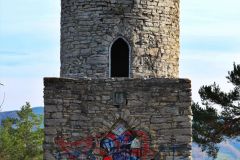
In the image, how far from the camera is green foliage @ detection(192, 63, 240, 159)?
19406mm

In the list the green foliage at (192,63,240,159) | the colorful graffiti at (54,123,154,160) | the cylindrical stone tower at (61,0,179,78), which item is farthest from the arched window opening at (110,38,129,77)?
the green foliage at (192,63,240,159)

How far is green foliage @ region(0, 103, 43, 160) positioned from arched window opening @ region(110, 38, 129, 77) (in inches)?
810

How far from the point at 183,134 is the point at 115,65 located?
3222 mm

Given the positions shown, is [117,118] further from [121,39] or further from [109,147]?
[121,39]

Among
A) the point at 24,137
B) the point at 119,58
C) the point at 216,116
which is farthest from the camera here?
the point at 24,137

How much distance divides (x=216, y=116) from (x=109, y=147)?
9.05 metres

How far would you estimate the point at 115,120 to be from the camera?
11141 mm

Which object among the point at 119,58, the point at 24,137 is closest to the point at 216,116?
the point at 119,58

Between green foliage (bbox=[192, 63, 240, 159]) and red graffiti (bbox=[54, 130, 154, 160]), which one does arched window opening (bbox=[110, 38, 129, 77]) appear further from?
green foliage (bbox=[192, 63, 240, 159])

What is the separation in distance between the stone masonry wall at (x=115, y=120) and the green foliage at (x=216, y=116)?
846cm

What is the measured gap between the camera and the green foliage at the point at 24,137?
34.2 meters

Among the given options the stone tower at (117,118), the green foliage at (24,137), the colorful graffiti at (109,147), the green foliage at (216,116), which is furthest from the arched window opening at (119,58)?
the green foliage at (24,137)

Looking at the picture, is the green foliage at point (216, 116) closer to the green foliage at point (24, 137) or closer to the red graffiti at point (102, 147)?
the red graffiti at point (102, 147)

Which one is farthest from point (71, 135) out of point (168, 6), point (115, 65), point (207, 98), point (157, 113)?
point (207, 98)
